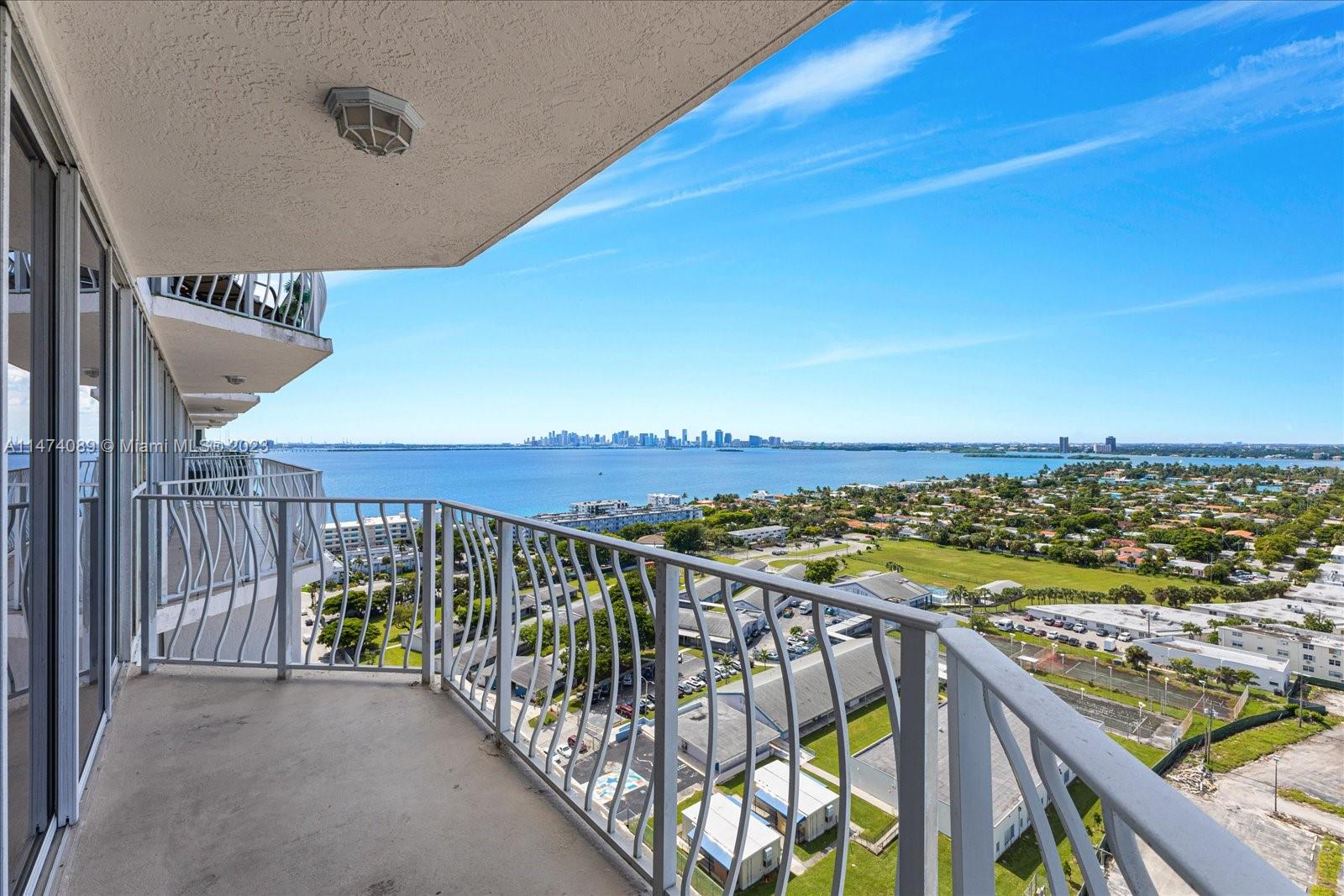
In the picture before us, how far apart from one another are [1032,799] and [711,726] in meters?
1.08

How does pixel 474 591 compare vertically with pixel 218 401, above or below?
below

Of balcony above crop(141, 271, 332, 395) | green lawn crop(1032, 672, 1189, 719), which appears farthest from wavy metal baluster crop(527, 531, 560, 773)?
balcony above crop(141, 271, 332, 395)

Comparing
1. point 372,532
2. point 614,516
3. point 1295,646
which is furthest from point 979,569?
point 372,532

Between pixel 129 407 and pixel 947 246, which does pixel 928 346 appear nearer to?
pixel 947 246

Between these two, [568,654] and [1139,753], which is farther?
[568,654]

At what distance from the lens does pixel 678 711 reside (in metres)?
1.91

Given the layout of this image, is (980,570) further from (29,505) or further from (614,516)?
(29,505)

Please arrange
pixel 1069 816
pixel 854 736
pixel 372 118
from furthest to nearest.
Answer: pixel 372 118, pixel 854 736, pixel 1069 816

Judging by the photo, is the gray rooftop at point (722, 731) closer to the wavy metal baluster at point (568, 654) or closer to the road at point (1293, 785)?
the wavy metal baluster at point (568, 654)

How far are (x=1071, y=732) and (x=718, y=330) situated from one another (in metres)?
41.6

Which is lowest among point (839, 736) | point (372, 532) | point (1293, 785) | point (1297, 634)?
point (1293, 785)

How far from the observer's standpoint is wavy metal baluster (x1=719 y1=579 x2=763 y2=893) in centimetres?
158

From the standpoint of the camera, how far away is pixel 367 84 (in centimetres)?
185

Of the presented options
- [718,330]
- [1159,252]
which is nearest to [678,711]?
[1159,252]
